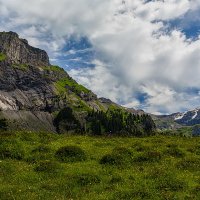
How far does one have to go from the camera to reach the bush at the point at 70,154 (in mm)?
28531

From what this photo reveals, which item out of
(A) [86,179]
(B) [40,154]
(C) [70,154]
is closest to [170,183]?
(A) [86,179]

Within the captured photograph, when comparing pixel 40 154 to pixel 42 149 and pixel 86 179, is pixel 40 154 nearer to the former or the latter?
pixel 42 149

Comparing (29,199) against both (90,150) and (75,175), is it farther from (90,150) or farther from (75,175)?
(90,150)

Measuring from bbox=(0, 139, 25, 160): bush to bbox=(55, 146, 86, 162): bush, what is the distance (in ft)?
9.68

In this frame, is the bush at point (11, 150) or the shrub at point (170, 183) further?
the bush at point (11, 150)

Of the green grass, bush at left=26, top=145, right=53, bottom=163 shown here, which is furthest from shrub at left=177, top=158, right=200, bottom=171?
bush at left=26, top=145, right=53, bottom=163

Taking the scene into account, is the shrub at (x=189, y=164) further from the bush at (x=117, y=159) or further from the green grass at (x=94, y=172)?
the bush at (x=117, y=159)

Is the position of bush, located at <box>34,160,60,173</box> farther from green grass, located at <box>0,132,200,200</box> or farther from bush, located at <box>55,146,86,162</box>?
bush, located at <box>55,146,86,162</box>

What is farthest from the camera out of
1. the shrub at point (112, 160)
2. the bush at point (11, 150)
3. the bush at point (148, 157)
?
the bush at point (11, 150)

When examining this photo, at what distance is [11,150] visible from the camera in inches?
1169

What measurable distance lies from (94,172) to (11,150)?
332 inches

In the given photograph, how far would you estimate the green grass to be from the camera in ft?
67.6

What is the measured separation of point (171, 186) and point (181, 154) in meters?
10.2

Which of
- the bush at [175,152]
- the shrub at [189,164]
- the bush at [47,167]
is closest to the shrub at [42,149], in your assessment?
the bush at [47,167]
